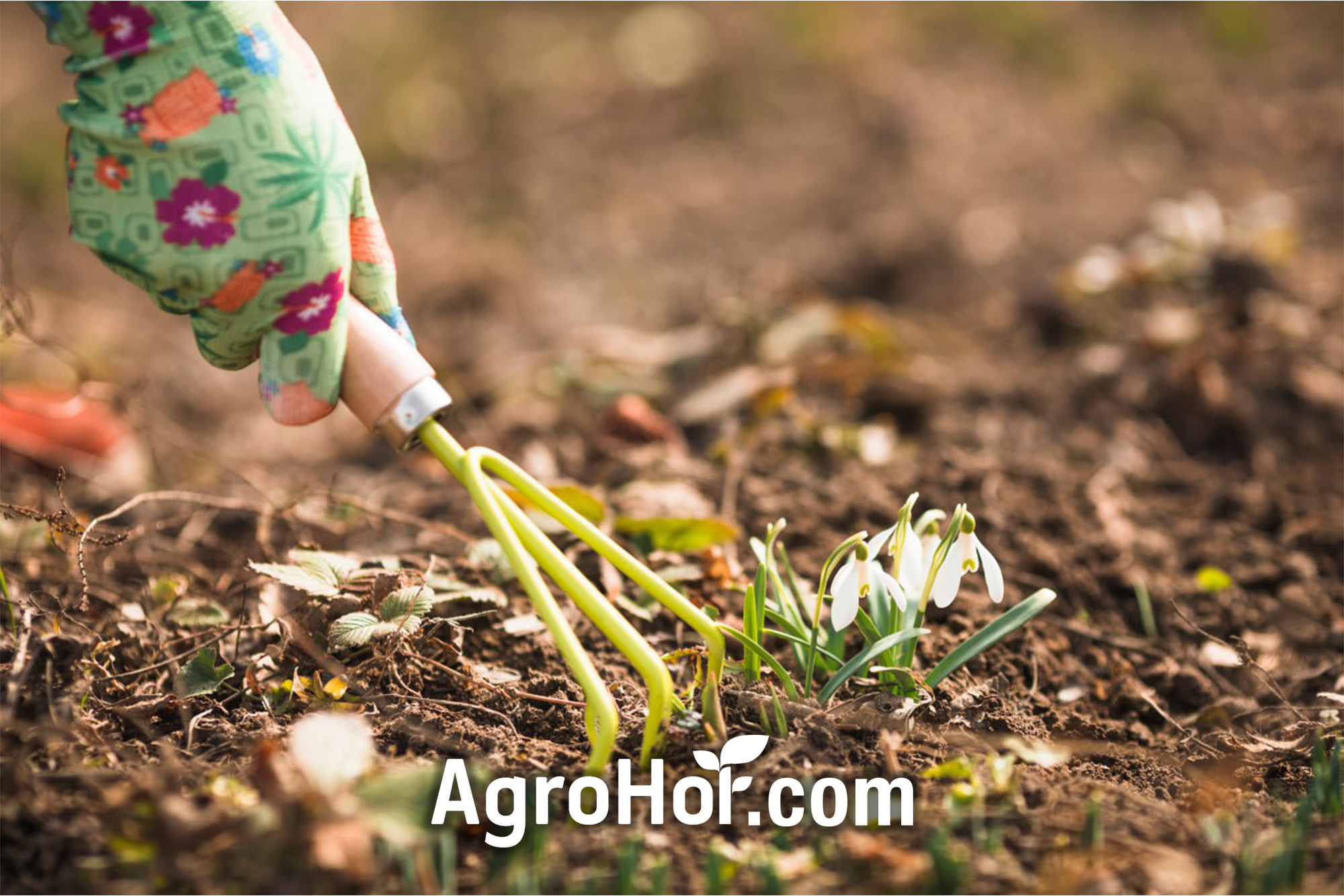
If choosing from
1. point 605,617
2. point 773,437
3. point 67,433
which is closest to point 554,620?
point 605,617

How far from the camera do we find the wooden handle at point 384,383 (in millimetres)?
1620

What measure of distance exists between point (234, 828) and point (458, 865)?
278mm

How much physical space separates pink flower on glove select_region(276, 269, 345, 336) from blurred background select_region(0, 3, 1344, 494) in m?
1.38

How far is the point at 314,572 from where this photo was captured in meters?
1.87

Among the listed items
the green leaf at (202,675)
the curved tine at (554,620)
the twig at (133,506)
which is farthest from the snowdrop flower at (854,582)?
the twig at (133,506)

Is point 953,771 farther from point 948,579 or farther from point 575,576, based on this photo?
point 575,576

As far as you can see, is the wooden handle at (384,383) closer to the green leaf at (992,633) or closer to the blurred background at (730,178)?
the green leaf at (992,633)

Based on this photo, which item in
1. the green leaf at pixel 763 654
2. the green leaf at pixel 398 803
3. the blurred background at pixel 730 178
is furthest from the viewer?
the blurred background at pixel 730 178

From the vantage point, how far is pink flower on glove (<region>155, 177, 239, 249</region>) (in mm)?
1487

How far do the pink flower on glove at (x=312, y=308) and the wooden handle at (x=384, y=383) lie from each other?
46mm

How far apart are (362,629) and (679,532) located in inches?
26.3

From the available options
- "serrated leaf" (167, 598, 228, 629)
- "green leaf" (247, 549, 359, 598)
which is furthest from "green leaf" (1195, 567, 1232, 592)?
"serrated leaf" (167, 598, 228, 629)

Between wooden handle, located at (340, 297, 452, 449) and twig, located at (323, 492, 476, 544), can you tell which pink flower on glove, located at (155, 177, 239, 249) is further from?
twig, located at (323, 492, 476, 544)

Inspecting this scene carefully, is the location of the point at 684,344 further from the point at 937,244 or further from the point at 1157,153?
the point at 1157,153
